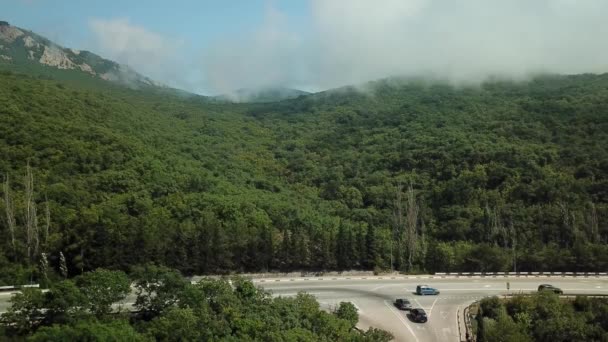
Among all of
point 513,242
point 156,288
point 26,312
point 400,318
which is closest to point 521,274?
point 513,242

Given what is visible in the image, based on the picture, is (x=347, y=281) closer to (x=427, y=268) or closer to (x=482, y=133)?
(x=427, y=268)

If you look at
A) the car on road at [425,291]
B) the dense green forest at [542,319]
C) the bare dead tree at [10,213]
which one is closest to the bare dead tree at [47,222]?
the bare dead tree at [10,213]

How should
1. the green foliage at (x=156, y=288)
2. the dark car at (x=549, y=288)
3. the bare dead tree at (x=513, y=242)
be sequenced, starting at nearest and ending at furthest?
the green foliage at (x=156, y=288), the dark car at (x=549, y=288), the bare dead tree at (x=513, y=242)

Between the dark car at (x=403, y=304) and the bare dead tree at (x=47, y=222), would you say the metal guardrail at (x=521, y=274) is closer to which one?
the dark car at (x=403, y=304)

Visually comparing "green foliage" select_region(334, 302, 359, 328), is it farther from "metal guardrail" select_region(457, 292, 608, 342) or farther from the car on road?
the car on road

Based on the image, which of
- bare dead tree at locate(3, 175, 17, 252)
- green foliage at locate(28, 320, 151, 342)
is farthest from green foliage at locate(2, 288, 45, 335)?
bare dead tree at locate(3, 175, 17, 252)

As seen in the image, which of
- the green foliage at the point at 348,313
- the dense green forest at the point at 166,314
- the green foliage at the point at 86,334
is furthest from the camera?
the green foliage at the point at 348,313
